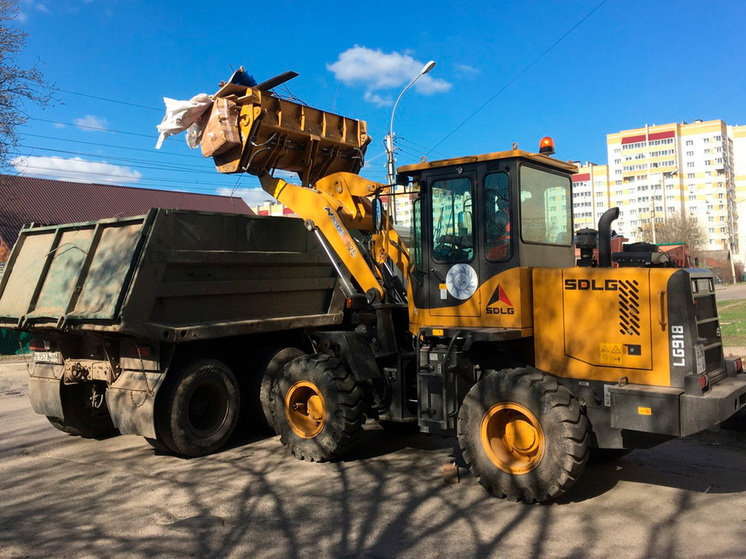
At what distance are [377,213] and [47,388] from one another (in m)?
4.40

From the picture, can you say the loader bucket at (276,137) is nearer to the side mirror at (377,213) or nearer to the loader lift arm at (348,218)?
the loader lift arm at (348,218)

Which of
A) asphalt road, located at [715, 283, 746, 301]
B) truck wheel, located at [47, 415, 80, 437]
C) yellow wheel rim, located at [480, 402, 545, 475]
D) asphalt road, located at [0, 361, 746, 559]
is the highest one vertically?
asphalt road, located at [715, 283, 746, 301]

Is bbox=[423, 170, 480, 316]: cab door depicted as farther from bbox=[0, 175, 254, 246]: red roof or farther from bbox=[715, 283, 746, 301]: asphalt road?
bbox=[715, 283, 746, 301]: asphalt road

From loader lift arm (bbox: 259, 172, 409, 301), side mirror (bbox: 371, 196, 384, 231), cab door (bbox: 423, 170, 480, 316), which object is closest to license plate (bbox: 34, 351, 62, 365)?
loader lift arm (bbox: 259, 172, 409, 301)

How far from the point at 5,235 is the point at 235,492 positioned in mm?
29731

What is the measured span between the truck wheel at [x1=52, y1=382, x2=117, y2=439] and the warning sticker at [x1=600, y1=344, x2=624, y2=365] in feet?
18.1

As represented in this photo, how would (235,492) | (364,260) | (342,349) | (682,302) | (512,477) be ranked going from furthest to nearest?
1. (364,260)
2. (342,349)
3. (235,492)
4. (512,477)
5. (682,302)

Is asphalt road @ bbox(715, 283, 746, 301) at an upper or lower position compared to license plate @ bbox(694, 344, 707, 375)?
upper

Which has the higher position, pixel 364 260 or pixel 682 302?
pixel 364 260

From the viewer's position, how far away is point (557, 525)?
4.74m

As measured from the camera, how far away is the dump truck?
16.7ft

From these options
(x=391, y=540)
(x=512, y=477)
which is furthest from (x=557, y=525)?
(x=391, y=540)

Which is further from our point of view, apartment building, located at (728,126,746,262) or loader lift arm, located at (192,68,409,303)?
apartment building, located at (728,126,746,262)

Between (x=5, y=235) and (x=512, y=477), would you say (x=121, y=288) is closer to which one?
(x=512, y=477)
